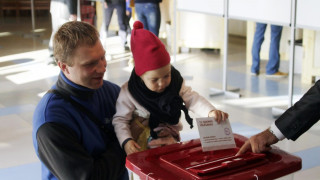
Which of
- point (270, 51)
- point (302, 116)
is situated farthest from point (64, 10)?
point (302, 116)

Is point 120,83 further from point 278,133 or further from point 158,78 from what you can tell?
point 278,133

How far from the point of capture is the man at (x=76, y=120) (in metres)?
1.88

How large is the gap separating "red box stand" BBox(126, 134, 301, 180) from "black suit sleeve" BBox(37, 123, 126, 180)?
0.15 m

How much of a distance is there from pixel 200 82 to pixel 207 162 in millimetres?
4858

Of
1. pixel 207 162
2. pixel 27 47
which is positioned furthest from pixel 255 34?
pixel 207 162

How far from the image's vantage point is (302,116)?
2.01m

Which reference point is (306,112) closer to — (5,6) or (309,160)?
(309,160)

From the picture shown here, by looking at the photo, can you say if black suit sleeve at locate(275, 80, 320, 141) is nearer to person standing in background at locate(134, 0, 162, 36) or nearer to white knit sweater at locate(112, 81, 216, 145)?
white knit sweater at locate(112, 81, 216, 145)

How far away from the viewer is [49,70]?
749 cm

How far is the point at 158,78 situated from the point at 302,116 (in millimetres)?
605

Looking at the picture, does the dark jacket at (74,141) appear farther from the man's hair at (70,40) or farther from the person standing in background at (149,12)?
the person standing in background at (149,12)

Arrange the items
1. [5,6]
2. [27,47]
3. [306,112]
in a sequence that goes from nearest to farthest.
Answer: [306,112], [27,47], [5,6]

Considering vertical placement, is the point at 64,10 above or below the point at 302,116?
above

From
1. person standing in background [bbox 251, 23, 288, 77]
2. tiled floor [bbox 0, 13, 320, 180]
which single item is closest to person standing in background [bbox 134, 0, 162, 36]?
tiled floor [bbox 0, 13, 320, 180]
